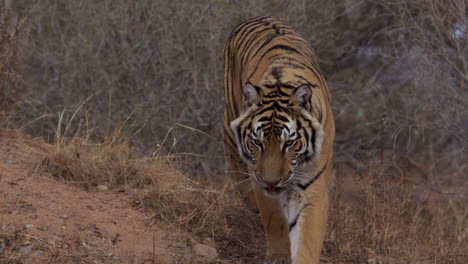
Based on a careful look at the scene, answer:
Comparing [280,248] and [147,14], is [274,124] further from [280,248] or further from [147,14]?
[147,14]

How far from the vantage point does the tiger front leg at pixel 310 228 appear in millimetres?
4008

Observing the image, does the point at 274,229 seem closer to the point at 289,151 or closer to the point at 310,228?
the point at 310,228

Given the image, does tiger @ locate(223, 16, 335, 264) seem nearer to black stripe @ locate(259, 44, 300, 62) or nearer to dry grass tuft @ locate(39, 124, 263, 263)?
black stripe @ locate(259, 44, 300, 62)

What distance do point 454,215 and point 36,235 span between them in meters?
4.32

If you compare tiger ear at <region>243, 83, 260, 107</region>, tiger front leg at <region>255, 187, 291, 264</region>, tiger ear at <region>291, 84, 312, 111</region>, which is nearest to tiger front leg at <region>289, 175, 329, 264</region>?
tiger front leg at <region>255, 187, 291, 264</region>

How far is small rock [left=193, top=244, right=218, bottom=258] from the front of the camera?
4664 millimetres

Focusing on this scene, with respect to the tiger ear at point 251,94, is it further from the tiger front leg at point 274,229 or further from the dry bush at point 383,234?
the dry bush at point 383,234

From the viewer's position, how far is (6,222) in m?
4.34

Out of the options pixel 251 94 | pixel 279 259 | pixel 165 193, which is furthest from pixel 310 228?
pixel 165 193

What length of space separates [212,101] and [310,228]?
3.98 m

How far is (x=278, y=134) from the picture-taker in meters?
3.85

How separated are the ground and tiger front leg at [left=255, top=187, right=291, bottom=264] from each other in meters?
0.43

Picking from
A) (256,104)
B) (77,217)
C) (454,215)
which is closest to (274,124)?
(256,104)

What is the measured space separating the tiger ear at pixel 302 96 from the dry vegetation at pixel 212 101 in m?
1.38
